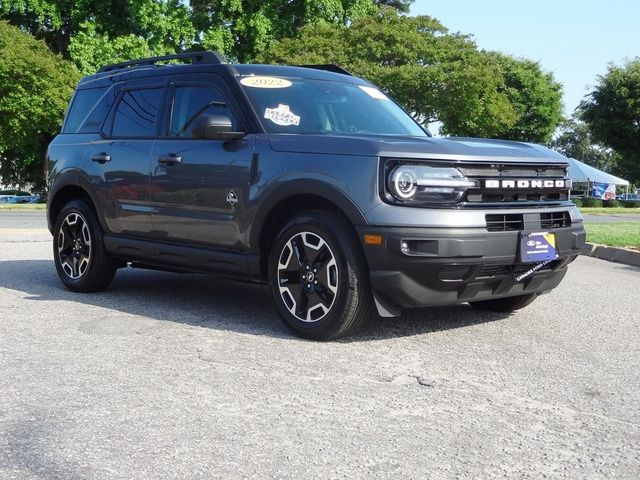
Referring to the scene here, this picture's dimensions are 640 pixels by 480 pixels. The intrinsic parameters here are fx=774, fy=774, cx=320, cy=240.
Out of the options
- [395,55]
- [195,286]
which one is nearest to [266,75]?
[195,286]

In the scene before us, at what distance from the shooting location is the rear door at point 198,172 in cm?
533

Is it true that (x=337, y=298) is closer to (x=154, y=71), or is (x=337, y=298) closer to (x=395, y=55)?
(x=154, y=71)

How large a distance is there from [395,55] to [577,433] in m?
35.0

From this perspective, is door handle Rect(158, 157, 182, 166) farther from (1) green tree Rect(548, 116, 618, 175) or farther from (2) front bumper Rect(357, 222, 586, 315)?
(1) green tree Rect(548, 116, 618, 175)

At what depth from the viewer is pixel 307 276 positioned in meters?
4.90

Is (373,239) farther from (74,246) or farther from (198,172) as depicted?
(74,246)

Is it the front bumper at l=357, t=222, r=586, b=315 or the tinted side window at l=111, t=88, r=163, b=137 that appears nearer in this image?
the front bumper at l=357, t=222, r=586, b=315

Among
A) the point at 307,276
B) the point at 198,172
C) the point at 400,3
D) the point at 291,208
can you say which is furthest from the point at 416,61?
the point at 307,276

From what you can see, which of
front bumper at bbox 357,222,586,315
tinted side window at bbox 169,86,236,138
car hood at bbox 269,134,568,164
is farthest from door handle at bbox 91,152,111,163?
front bumper at bbox 357,222,586,315

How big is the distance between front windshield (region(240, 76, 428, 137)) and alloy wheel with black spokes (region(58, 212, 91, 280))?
7.18ft

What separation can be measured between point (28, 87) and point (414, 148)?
32035mm

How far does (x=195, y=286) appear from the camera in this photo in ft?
24.1

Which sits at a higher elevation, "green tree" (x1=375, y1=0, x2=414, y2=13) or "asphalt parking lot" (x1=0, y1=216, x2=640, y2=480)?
"green tree" (x1=375, y1=0, x2=414, y2=13)

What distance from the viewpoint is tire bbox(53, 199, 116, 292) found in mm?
6645
